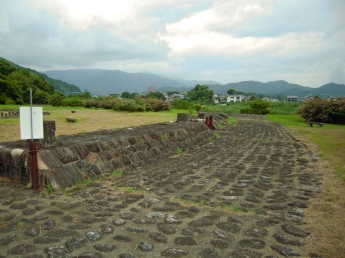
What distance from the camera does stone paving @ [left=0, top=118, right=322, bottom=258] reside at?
8.12 feet

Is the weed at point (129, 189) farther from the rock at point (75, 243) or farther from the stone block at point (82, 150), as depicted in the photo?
the rock at point (75, 243)

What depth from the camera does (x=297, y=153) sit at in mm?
8070

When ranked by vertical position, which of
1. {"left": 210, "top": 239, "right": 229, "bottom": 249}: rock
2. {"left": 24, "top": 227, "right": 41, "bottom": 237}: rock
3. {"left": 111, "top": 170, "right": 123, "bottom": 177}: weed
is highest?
{"left": 210, "top": 239, "right": 229, "bottom": 249}: rock

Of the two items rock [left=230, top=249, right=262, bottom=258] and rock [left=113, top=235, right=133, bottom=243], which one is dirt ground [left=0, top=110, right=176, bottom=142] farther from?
rock [left=230, top=249, right=262, bottom=258]

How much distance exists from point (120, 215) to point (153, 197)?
0.72m

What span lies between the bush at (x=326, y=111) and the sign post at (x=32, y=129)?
23842 millimetres

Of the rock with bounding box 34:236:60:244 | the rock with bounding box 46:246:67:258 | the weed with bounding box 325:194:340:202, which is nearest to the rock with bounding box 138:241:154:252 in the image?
the rock with bounding box 46:246:67:258

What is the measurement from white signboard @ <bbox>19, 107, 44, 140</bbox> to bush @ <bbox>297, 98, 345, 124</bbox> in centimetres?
2384

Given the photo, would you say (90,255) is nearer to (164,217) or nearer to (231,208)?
(164,217)

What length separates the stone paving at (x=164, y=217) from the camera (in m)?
2.47

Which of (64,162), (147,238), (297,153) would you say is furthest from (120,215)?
(297,153)

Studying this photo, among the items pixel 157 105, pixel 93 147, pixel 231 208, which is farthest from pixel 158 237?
pixel 157 105

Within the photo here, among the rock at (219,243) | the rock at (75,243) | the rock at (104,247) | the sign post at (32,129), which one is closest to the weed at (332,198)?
the rock at (219,243)

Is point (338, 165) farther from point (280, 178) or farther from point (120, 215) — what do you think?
point (120, 215)
